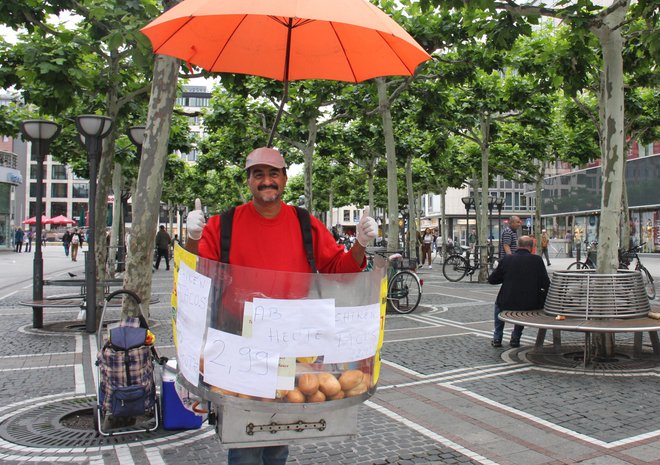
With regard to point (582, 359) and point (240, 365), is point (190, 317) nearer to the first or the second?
point (240, 365)

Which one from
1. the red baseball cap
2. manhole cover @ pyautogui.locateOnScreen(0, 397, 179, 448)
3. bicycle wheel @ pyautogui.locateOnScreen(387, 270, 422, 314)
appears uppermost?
the red baseball cap

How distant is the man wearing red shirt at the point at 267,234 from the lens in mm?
2998

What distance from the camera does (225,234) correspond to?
302 cm

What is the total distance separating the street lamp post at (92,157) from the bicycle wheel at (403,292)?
5.46 meters

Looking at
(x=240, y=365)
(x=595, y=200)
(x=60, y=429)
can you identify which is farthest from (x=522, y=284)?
(x=595, y=200)

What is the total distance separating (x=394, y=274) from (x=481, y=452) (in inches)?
308

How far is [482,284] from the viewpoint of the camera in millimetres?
18594

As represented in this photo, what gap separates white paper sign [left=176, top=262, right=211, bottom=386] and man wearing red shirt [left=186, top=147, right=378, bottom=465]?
23cm

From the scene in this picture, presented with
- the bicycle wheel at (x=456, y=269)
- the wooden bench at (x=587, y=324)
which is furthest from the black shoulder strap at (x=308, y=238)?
the bicycle wheel at (x=456, y=269)

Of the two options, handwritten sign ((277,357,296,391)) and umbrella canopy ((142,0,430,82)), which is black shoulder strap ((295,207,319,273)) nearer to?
handwritten sign ((277,357,296,391))

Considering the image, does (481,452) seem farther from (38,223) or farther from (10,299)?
(10,299)

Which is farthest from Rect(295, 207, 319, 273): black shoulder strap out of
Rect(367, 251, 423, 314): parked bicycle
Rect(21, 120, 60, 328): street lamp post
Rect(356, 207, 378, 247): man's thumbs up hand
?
Rect(367, 251, 423, 314): parked bicycle

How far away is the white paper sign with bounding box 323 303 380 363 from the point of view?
8.67ft

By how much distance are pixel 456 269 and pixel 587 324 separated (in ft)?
43.1
